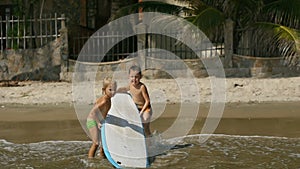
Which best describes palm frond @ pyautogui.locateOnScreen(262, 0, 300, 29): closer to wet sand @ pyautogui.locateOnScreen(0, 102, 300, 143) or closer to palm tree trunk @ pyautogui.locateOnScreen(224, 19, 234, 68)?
palm tree trunk @ pyautogui.locateOnScreen(224, 19, 234, 68)

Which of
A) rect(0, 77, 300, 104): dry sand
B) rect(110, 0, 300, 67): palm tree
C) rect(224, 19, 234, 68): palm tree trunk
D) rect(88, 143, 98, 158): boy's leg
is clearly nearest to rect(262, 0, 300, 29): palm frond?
rect(110, 0, 300, 67): palm tree

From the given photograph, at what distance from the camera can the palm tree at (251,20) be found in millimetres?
15461

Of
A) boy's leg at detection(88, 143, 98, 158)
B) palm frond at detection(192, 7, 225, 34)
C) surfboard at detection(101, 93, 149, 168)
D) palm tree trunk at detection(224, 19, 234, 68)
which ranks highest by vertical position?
palm frond at detection(192, 7, 225, 34)

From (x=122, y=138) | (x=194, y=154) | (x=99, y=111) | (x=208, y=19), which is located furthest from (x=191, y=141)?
(x=208, y=19)

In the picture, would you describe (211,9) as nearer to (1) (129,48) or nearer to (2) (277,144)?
(1) (129,48)

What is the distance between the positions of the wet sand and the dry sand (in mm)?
445

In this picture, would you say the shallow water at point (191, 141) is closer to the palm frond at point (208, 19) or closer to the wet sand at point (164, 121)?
the wet sand at point (164, 121)

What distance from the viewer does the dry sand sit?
1363cm

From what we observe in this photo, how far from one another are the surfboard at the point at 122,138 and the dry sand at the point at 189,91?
5.97 meters

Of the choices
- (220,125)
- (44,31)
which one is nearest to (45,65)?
(44,31)

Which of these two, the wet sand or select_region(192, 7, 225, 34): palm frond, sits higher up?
select_region(192, 7, 225, 34): palm frond

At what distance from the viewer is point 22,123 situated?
11.8 m

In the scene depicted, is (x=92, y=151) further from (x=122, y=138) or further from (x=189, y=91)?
(x=189, y=91)

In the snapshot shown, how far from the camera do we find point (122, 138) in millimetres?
7699
